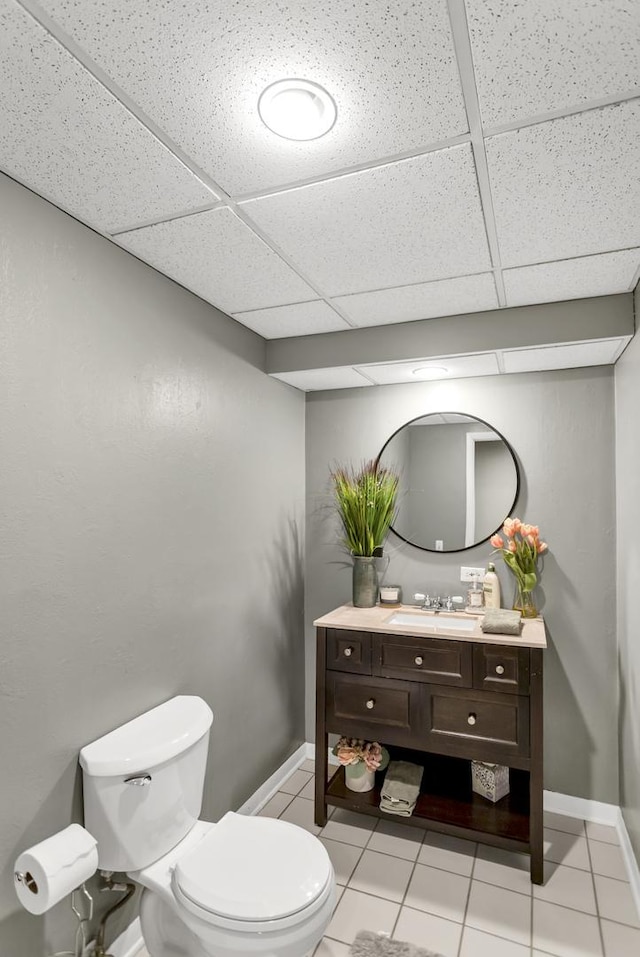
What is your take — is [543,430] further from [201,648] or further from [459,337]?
[201,648]

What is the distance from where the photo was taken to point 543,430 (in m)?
2.69

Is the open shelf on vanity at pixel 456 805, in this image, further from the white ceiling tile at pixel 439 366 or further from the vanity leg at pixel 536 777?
the white ceiling tile at pixel 439 366

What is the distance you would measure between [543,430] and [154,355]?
1.85 meters

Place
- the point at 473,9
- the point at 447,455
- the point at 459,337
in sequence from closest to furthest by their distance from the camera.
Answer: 1. the point at 473,9
2. the point at 459,337
3. the point at 447,455

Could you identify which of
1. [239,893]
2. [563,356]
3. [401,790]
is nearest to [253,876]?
[239,893]

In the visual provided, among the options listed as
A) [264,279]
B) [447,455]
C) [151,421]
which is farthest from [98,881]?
[447,455]

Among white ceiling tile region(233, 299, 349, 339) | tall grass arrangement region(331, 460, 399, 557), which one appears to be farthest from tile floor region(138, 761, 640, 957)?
white ceiling tile region(233, 299, 349, 339)

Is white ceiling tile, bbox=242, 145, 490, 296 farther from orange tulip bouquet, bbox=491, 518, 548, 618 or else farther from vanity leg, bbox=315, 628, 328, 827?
vanity leg, bbox=315, 628, 328, 827

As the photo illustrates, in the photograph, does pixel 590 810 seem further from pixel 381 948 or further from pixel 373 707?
pixel 381 948

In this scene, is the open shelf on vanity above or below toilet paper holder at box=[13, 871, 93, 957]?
below

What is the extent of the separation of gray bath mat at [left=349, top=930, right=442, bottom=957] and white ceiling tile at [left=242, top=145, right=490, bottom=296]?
7.43 ft

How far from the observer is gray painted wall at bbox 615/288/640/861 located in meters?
2.10

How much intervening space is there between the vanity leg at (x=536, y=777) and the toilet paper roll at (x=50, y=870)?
1586mm

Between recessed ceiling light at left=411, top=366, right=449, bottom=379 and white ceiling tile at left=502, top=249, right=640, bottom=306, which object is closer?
white ceiling tile at left=502, top=249, right=640, bottom=306
